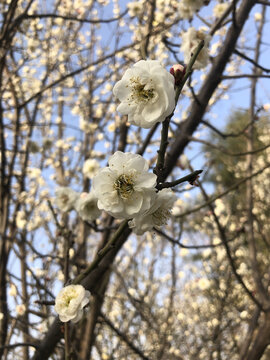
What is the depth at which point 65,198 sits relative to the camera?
87.7 inches

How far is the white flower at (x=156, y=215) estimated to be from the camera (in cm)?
84

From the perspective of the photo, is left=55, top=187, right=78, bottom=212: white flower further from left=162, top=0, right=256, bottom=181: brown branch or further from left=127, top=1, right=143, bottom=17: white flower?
left=127, top=1, right=143, bottom=17: white flower

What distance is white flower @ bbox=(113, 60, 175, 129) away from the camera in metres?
0.84

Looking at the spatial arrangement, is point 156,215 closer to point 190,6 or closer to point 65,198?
point 65,198

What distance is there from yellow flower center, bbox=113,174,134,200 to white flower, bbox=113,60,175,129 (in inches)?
5.6

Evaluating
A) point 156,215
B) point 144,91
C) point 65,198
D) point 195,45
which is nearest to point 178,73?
point 144,91

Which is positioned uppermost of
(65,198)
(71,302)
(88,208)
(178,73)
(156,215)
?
(65,198)

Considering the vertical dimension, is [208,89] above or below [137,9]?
below

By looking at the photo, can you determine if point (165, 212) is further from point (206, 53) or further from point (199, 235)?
point (199, 235)

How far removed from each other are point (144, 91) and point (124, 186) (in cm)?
26

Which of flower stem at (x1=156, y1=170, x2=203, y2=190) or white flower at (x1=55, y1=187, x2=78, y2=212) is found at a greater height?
white flower at (x1=55, y1=187, x2=78, y2=212)

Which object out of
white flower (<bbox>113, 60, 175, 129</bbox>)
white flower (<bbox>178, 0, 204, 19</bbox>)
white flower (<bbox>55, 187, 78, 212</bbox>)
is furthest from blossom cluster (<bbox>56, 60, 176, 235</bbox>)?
white flower (<bbox>178, 0, 204, 19</bbox>)

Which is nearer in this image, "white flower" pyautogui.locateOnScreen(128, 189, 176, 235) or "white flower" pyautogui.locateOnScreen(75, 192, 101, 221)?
"white flower" pyautogui.locateOnScreen(128, 189, 176, 235)

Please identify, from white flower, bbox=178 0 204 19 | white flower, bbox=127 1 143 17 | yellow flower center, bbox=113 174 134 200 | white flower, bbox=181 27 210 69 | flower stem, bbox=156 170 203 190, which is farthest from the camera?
white flower, bbox=127 1 143 17
